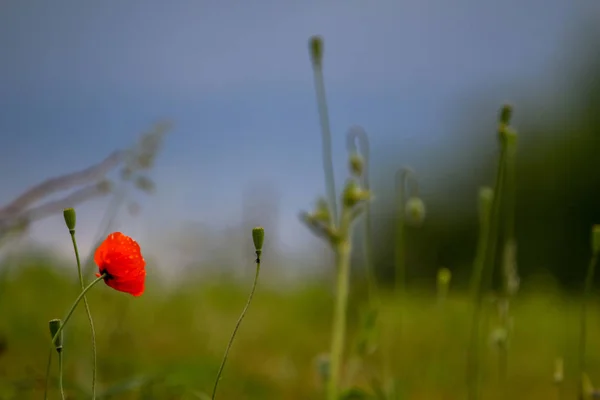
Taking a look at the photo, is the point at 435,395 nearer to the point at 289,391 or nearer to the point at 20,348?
the point at 289,391

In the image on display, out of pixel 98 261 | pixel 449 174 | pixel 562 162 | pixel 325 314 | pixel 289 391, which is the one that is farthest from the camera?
pixel 562 162

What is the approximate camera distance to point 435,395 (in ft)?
5.52

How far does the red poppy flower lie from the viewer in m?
0.66

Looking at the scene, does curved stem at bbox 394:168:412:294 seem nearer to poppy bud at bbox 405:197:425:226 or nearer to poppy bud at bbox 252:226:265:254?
poppy bud at bbox 405:197:425:226

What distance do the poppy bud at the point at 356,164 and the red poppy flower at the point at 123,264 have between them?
1.74ft

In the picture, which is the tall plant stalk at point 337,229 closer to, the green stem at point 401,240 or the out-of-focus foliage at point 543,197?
the green stem at point 401,240

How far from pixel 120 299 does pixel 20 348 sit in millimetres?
280

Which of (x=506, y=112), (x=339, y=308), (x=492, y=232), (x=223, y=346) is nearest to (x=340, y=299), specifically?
(x=339, y=308)

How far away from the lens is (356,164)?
44.6 inches

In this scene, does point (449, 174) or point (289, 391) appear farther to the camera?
point (449, 174)

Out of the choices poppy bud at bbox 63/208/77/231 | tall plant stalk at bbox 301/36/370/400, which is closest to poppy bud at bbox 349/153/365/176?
tall plant stalk at bbox 301/36/370/400

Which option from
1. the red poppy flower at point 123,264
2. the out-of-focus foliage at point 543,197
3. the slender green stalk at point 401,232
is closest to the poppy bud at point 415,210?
the slender green stalk at point 401,232

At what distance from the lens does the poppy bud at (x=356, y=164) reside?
44.5 inches

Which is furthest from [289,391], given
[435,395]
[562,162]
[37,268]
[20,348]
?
[562,162]
